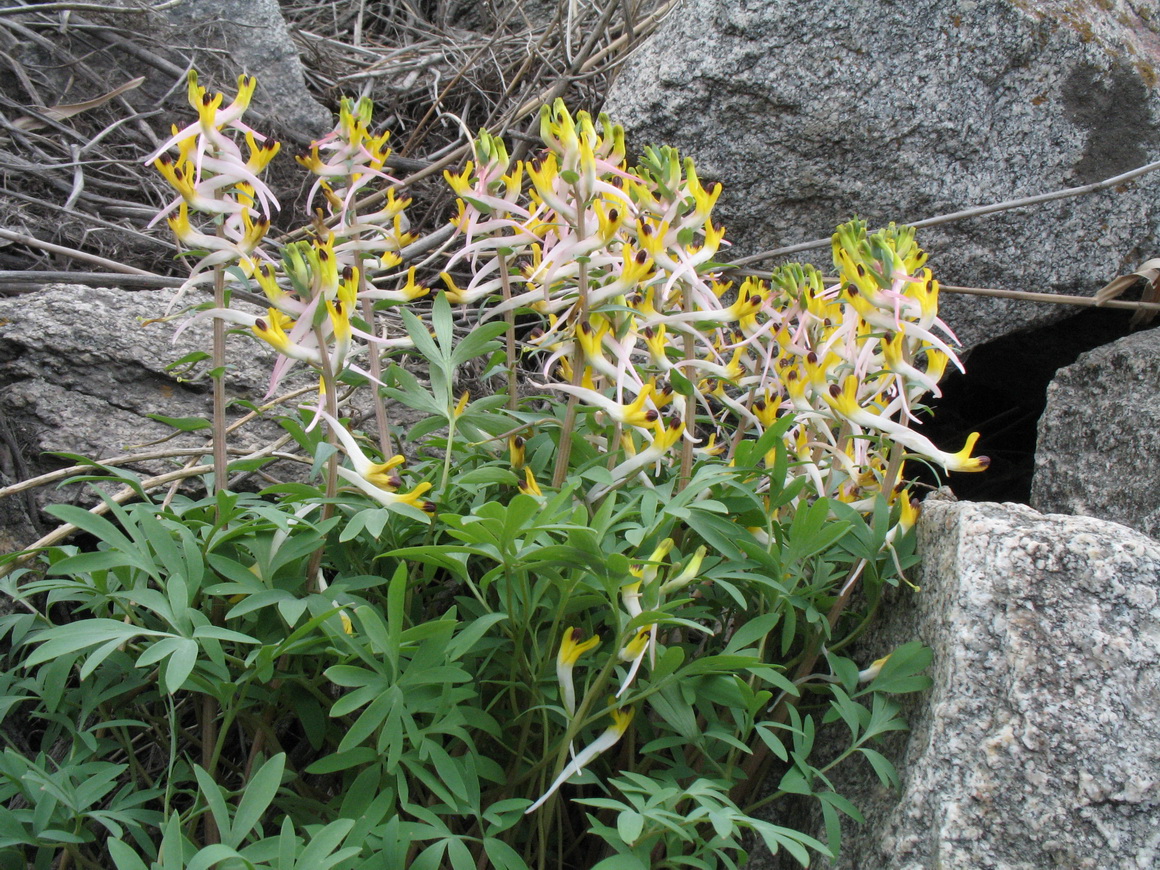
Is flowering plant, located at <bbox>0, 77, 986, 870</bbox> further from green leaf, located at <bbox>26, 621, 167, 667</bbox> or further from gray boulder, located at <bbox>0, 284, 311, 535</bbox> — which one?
gray boulder, located at <bbox>0, 284, 311, 535</bbox>

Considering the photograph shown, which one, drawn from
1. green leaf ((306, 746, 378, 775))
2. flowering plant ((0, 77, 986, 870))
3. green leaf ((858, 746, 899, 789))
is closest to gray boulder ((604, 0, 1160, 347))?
flowering plant ((0, 77, 986, 870))

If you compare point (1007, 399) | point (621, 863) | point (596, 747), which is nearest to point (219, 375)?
point (596, 747)

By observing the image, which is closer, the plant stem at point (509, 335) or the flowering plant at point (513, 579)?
the flowering plant at point (513, 579)

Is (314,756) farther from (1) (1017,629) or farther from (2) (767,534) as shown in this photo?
(1) (1017,629)

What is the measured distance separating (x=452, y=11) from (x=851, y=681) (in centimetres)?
389

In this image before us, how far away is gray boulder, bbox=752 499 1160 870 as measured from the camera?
1161 mm

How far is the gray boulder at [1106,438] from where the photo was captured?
2037 mm

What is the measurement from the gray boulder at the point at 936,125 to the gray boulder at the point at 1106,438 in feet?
1.10

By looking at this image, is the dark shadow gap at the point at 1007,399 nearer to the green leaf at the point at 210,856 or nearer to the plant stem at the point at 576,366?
the plant stem at the point at 576,366

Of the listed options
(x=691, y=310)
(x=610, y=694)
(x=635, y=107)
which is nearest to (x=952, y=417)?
(x=635, y=107)

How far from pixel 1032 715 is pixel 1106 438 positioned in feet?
3.94

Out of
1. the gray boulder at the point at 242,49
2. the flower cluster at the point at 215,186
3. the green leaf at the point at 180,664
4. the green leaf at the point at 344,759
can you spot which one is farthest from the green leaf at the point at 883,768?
the gray boulder at the point at 242,49

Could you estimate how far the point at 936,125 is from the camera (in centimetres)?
247

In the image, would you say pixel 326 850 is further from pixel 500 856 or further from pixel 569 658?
pixel 569 658
